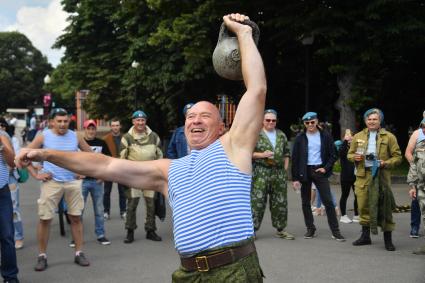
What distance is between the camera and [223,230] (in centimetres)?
283

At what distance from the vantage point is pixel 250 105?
3049 mm

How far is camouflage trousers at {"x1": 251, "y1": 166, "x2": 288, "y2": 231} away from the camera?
8.23 m

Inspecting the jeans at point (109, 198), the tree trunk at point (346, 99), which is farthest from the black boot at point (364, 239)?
the tree trunk at point (346, 99)

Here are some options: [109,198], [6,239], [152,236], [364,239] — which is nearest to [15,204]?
[152,236]

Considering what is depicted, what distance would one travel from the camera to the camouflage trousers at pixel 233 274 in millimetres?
2797

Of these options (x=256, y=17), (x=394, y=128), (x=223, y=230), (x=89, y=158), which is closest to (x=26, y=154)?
(x=89, y=158)

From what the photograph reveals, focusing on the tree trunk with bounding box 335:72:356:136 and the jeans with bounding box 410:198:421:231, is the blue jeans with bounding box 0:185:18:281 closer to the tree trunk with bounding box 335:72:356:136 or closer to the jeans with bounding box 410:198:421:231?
the jeans with bounding box 410:198:421:231

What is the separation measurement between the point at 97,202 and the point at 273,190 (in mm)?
2700

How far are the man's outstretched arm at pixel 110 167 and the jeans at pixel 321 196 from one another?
18.6ft

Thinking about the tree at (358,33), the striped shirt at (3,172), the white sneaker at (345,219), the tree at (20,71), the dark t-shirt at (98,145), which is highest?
the tree at (20,71)

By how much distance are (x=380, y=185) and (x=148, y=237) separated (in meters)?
3.59

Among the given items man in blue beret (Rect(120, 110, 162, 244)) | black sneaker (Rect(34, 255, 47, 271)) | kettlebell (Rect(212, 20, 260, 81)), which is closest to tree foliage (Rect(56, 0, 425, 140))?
man in blue beret (Rect(120, 110, 162, 244))

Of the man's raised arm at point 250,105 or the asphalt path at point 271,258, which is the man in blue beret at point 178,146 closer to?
the asphalt path at point 271,258

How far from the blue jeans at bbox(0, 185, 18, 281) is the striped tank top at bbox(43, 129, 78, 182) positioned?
1.03m
